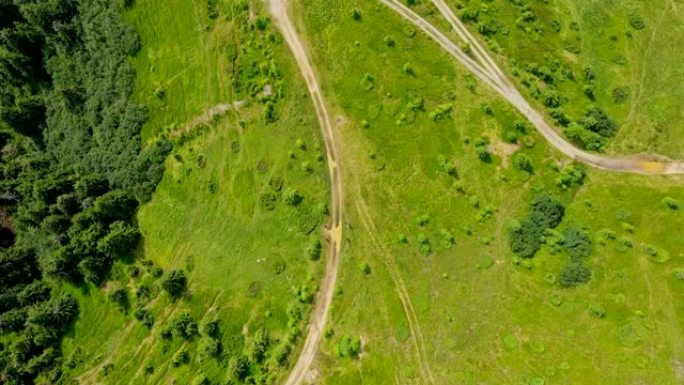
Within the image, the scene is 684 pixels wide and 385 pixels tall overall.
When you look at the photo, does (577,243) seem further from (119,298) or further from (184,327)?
(119,298)

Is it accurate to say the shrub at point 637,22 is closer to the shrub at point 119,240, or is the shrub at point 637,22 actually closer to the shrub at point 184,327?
the shrub at point 184,327

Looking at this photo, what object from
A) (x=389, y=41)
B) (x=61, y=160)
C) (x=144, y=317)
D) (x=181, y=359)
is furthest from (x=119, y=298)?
(x=389, y=41)

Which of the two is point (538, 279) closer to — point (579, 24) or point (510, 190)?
point (510, 190)

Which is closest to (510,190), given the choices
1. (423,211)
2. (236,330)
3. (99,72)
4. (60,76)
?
(423,211)

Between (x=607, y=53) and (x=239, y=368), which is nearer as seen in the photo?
(x=239, y=368)

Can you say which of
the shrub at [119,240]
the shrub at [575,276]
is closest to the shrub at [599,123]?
the shrub at [575,276]

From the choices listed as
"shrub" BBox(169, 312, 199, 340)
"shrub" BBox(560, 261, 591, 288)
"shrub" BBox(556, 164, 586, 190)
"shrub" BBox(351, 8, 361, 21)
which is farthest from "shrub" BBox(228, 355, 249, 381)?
"shrub" BBox(351, 8, 361, 21)

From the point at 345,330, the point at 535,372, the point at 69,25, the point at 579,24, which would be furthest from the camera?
the point at 69,25
